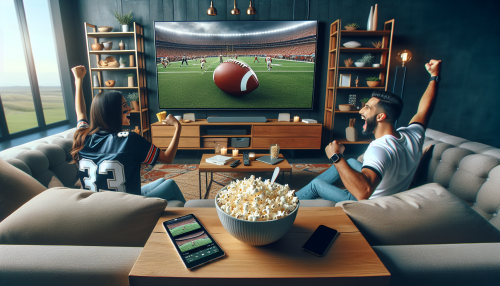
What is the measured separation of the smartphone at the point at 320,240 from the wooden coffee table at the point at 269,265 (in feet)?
0.04

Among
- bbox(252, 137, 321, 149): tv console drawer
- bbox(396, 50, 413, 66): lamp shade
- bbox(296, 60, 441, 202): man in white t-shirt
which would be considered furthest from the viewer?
bbox(252, 137, 321, 149): tv console drawer

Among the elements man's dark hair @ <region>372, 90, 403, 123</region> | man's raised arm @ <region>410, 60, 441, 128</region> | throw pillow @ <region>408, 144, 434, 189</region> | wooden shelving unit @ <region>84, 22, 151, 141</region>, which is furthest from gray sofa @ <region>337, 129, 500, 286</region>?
wooden shelving unit @ <region>84, 22, 151, 141</region>

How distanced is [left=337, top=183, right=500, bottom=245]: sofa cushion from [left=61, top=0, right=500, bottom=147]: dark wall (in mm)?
3337

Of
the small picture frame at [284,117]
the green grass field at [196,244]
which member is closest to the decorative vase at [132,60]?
the small picture frame at [284,117]

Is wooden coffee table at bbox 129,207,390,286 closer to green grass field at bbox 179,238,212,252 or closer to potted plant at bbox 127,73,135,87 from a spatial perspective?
green grass field at bbox 179,238,212,252

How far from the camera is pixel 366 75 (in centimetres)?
382

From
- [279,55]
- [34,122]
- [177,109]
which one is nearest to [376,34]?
[279,55]

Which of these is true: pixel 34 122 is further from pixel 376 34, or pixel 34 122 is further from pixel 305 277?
pixel 376 34

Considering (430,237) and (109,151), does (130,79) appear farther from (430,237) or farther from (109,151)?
(430,237)

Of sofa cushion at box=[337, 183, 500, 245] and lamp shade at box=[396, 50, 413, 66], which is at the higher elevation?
lamp shade at box=[396, 50, 413, 66]

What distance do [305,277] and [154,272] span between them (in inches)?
13.8

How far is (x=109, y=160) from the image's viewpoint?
1221 millimetres

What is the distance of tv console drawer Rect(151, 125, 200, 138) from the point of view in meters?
3.55

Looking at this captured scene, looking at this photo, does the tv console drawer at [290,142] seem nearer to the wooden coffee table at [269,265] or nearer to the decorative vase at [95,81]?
the decorative vase at [95,81]
